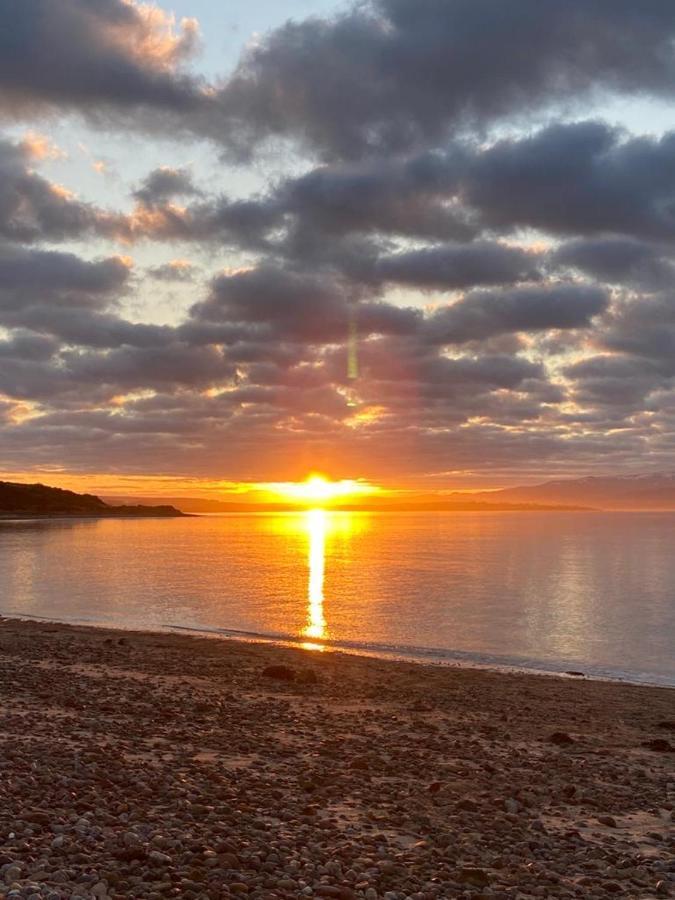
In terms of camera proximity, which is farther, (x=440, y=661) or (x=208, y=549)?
(x=208, y=549)

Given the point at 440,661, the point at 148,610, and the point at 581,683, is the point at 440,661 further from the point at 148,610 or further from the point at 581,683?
the point at 148,610

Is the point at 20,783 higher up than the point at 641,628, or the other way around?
the point at 20,783

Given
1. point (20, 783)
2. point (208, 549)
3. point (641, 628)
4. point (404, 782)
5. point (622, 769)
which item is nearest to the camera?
point (20, 783)

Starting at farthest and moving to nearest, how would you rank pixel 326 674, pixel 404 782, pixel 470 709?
pixel 326 674 → pixel 470 709 → pixel 404 782

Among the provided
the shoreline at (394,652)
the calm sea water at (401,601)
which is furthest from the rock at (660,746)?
the calm sea water at (401,601)

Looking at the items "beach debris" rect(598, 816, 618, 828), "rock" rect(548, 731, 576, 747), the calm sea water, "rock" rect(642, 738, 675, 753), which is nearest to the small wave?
the calm sea water

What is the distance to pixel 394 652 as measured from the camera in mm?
35094

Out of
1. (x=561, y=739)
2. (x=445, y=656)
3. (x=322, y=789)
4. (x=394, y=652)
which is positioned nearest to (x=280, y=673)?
(x=561, y=739)

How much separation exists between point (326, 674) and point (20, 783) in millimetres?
15761

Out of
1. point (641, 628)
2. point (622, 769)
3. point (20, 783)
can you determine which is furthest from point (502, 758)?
point (641, 628)

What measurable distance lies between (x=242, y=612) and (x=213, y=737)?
32.5 m

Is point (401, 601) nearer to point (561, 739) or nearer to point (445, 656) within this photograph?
point (445, 656)

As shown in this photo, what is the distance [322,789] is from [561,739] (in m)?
7.41

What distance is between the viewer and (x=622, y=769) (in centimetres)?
1529
